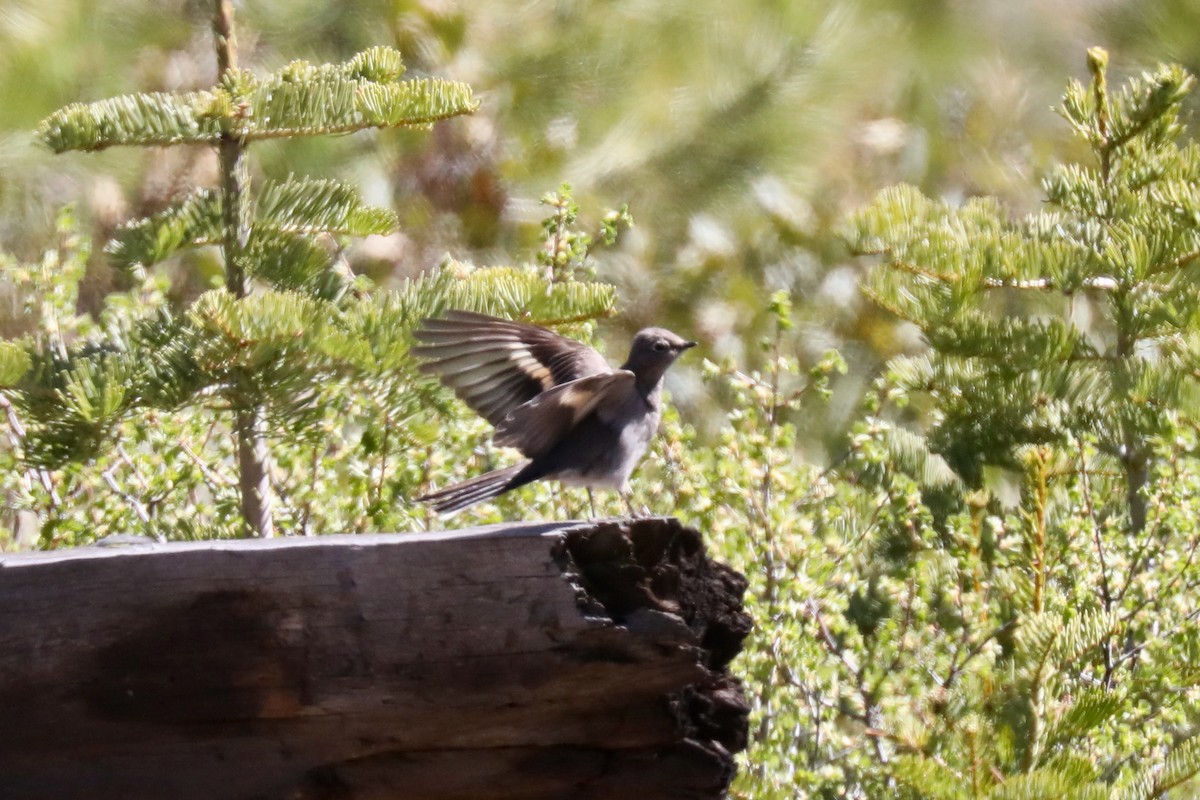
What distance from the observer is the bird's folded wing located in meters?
1.53

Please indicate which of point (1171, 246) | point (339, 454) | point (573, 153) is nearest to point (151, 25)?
point (573, 153)

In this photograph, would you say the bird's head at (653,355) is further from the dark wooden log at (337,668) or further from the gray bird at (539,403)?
the dark wooden log at (337,668)

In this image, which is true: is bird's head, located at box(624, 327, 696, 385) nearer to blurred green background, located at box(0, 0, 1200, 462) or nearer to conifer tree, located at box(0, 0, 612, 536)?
conifer tree, located at box(0, 0, 612, 536)

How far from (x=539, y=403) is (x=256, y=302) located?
0.35 m

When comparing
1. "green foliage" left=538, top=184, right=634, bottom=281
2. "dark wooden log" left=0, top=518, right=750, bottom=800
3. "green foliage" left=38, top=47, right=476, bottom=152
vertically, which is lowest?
"dark wooden log" left=0, top=518, right=750, bottom=800

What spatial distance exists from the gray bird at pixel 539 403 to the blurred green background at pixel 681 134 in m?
1.41

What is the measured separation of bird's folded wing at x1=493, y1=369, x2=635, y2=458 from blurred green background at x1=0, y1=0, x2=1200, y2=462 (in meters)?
1.46

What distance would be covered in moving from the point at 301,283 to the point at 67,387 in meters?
0.32

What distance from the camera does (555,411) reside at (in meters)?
1.61

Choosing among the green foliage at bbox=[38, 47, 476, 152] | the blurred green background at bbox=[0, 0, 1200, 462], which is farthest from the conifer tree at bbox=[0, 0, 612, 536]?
the blurred green background at bbox=[0, 0, 1200, 462]

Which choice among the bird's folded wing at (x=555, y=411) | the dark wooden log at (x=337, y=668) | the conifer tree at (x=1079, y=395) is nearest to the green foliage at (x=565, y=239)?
the conifer tree at (x=1079, y=395)

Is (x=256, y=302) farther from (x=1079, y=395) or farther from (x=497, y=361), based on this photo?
(x=1079, y=395)

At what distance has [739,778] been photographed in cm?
165

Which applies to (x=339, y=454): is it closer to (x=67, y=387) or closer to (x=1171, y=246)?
(x=67, y=387)
